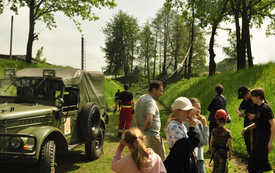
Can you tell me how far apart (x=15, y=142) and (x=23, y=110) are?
0.75m

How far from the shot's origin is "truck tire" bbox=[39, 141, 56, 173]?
186 inches

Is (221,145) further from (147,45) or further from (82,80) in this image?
(147,45)

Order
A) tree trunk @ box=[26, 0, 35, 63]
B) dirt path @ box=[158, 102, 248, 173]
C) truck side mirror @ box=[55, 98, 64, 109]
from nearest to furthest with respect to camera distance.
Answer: truck side mirror @ box=[55, 98, 64, 109], dirt path @ box=[158, 102, 248, 173], tree trunk @ box=[26, 0, 35, 63]

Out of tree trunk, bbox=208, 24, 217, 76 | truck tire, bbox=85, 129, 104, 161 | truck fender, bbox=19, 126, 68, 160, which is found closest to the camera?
truck fender, bbox=19, 126, 68, 160

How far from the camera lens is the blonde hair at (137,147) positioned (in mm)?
2701

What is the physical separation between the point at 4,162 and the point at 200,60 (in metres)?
47.7

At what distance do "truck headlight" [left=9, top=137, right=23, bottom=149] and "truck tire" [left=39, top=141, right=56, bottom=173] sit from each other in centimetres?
44

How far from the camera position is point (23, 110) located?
16.7 feet

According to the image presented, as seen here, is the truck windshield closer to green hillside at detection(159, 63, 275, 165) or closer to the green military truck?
the green military truck

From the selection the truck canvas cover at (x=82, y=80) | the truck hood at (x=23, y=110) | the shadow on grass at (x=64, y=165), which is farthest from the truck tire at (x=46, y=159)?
the truck canvas cover at (x=82, y=80)

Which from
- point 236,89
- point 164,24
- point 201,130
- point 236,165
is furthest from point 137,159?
point 164,24

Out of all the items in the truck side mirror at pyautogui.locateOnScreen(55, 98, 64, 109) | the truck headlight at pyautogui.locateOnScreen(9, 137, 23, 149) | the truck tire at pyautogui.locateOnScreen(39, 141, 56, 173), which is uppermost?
the truck side mirror at pyautogui.locateOnScreen(55, 98, 64, 109)

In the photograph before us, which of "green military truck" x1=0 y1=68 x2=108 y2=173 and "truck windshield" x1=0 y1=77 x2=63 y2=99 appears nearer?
"green military truck" x1=0 y1=68 x2=108 y2=173

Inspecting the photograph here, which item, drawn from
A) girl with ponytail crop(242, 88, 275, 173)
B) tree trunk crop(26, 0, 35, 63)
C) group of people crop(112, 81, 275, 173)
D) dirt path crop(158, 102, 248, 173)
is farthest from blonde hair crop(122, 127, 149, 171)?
tree trunk crop(26, 0, 35, 63)
